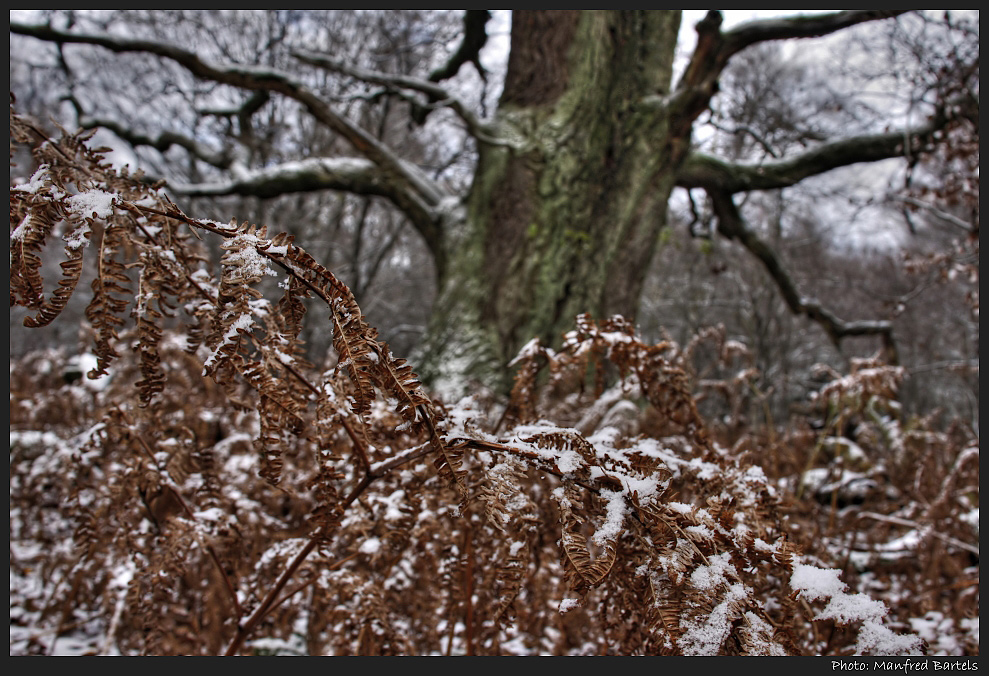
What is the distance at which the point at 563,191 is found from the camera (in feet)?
12.4

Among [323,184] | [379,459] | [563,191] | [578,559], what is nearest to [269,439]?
[379,459]

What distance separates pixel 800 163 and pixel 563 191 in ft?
7.89

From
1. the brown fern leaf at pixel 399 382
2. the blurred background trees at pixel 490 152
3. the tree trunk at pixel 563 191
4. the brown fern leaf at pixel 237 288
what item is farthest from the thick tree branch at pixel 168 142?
the brown fern leaf at pixel 399 382

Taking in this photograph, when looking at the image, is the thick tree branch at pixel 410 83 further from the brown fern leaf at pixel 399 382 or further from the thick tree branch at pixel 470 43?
the brown fern leaf at pixel 399 382

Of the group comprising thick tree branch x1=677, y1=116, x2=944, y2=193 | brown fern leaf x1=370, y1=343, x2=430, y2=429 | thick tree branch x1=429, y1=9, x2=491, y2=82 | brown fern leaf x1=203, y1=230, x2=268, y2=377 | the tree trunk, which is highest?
thick tree branch x1=429, y1=9, x2=491, y2=82

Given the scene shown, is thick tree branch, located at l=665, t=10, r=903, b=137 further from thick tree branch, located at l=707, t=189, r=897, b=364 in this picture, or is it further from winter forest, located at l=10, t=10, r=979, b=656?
thick tree branch, located at l=707, t=189, r=897, b=364

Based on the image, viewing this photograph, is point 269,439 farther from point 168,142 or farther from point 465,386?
point 168,142

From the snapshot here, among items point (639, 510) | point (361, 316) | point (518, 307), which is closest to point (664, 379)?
point (639, 510)

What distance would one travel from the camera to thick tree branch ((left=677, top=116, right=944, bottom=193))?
175 inches

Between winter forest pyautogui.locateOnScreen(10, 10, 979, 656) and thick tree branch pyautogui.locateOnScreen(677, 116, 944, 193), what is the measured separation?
2cm

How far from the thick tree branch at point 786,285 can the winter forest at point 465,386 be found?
4cm

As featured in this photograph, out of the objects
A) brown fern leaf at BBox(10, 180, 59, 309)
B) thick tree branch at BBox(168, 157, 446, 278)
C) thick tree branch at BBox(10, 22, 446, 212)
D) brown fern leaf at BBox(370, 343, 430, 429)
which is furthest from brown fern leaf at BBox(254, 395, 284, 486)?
thick tree branch at BBox(10, 22, 446, 212)

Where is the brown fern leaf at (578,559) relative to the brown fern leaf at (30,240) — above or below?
below

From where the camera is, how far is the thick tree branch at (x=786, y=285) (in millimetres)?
5246
